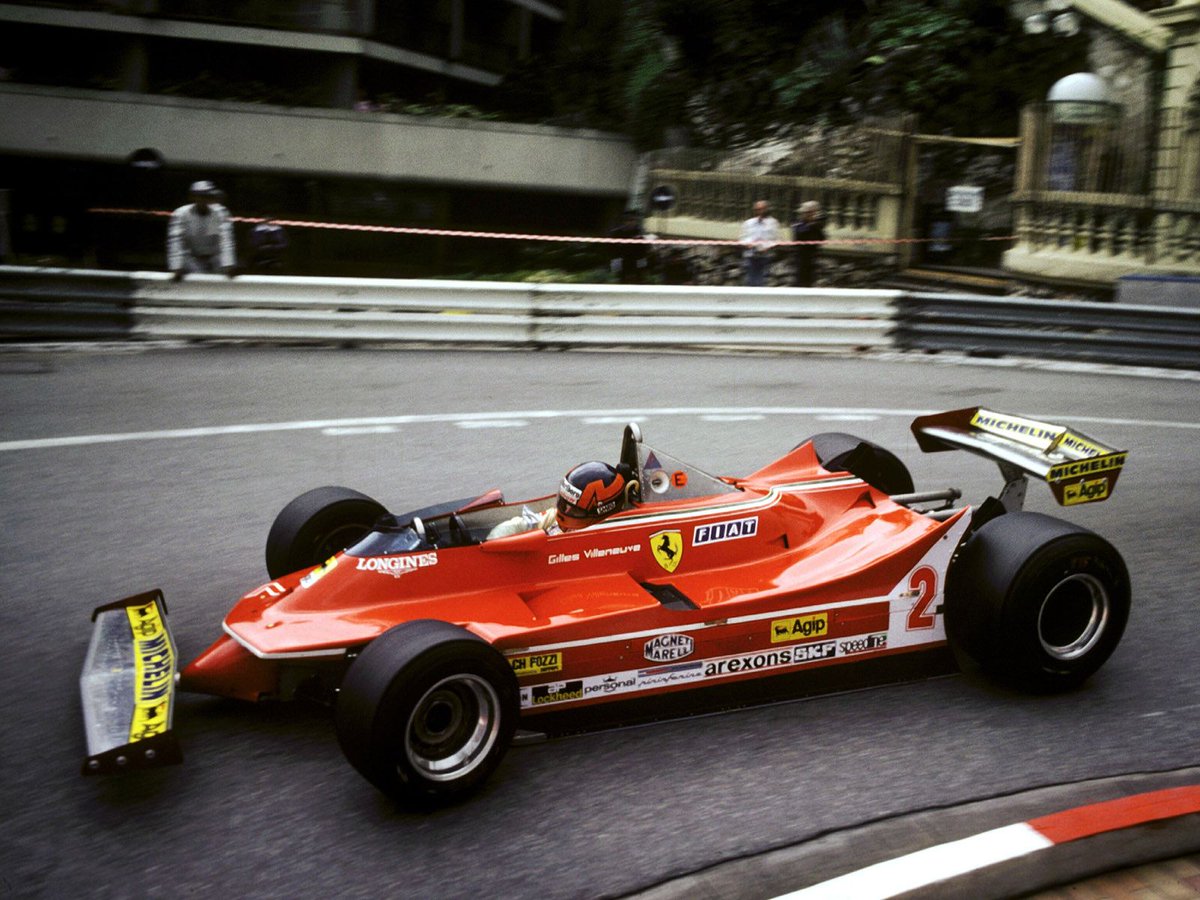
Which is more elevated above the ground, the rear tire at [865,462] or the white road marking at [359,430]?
the rear tire at [865,462]

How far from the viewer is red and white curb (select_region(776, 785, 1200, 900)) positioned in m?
3.69

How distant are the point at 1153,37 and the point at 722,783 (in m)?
16.8

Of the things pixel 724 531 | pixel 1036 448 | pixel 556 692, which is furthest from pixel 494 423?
pixel 556 692

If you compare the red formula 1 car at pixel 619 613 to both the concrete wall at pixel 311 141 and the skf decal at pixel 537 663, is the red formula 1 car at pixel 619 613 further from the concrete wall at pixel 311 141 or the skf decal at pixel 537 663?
the concrete wall at pixel 311 141

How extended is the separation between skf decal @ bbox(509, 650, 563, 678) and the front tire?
0.77 feet

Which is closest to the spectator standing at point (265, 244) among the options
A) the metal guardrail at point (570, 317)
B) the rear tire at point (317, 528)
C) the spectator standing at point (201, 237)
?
the spectator standing at point (201, 237)

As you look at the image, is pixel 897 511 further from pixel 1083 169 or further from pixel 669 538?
pixel 1083 169

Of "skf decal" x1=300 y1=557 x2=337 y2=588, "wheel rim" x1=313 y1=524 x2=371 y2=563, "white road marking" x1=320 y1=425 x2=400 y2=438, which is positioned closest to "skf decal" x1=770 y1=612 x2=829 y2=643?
"skf decal" x1=300 y1=557 x2=337 y2=588

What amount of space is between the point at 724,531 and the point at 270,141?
21.0 meters

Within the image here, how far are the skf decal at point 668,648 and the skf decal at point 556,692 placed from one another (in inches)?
11.6

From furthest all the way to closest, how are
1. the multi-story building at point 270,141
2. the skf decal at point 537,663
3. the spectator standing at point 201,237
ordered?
the multi-story building at point 270,141
the spectator standing at point 201,237
the skf decal at point 537,663

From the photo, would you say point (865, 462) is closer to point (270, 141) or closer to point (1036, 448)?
point (1036, 448)

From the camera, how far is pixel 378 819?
13.4 feet

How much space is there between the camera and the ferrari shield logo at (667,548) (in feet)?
16.7
